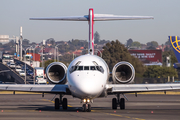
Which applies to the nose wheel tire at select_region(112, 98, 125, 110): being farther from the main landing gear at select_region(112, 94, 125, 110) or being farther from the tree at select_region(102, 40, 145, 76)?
A: the tree at select_region(102, 40, 145, 76)

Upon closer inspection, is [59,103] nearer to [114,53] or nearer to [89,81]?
[89,81]

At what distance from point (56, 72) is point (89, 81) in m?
5.14

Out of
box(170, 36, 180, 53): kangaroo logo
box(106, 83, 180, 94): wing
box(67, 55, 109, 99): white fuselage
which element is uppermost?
box(170, 36, 180, 53): kangaroo logo

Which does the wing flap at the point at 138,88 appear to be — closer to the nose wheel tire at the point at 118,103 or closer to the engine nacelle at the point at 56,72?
the nose wheel tire at the point at 118,103

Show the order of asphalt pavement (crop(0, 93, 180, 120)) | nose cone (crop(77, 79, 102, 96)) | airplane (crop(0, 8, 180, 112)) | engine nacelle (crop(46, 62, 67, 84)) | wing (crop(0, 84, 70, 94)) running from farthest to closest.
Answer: engine nacelle (crop(46, 62, 67, 84)), wing (crop(0, 84, 70, 94)), airplane (crop(0, 8, 180, 112)), nose cone (crop(77, 79, 102, 96)), asphalt pavement (crop(0, 93, 180, 120))

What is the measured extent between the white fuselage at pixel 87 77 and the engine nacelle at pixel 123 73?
2.41 metres

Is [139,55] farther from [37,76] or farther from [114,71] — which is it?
[114,71]

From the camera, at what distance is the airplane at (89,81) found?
57.4 feet

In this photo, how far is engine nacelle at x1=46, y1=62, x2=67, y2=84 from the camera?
2144 cm

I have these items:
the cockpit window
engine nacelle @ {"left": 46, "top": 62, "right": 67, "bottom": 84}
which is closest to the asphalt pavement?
engine nacelle @ {"left": 46, "top": 62, "right": 67, "bottom": 84}

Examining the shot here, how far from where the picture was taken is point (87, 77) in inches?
685

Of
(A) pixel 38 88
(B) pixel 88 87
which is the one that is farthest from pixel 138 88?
(A) pixel 38 88

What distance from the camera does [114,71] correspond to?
21.6 m

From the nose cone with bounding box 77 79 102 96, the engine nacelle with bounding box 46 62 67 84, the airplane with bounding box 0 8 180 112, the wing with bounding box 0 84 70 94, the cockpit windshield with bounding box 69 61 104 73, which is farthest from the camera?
the engine nacelle with bounding box 46 62 67 84
